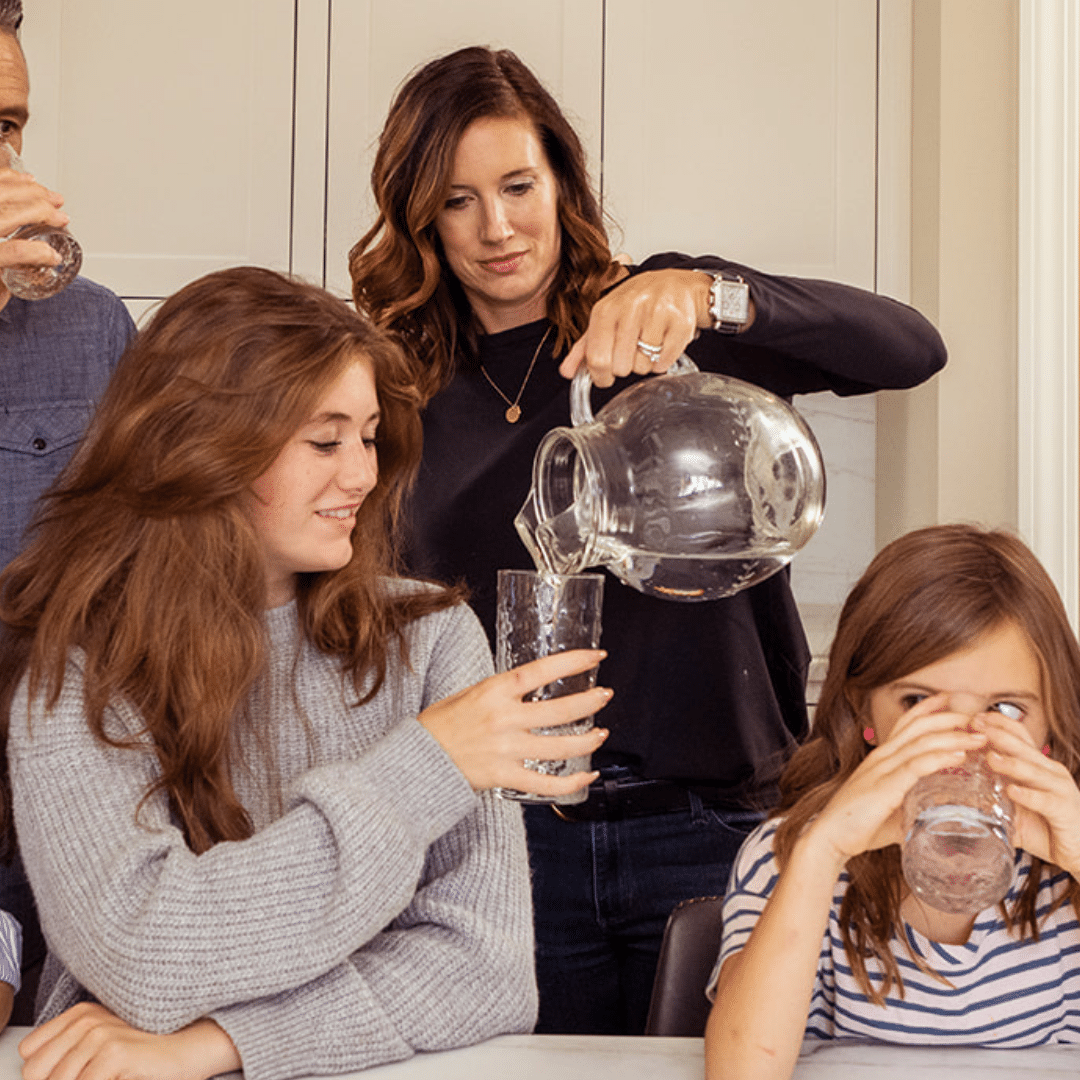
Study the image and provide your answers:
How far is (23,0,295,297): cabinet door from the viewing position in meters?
2.59

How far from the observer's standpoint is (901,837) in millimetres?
1062

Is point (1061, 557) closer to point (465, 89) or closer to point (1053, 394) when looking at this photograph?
point (1053, 394)

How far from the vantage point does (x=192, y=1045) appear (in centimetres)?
98

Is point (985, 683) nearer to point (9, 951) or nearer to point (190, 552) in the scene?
point (190, 552)

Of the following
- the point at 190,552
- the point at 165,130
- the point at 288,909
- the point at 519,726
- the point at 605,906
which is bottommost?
the point at 605,906

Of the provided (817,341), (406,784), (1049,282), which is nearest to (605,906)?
(406,784)

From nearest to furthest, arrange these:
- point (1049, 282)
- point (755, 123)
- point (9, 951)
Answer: point (9, 951), point (1049, 282), point (755, 123)

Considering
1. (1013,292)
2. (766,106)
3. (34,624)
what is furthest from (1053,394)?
(34,624)

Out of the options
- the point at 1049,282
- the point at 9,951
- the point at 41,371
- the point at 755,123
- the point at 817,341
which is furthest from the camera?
the point at 755,123

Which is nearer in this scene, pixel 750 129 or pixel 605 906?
pixel 605 906

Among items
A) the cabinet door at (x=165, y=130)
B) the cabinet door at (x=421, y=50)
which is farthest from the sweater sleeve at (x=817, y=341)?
the cabinet door at (x=165, y=130)

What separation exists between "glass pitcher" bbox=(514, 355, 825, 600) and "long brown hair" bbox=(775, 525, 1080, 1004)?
27cm

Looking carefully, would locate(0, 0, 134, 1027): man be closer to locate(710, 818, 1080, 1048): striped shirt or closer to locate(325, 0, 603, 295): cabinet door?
locate(710, 818, 1080, 1048): striped shirt

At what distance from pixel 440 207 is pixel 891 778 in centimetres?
83
